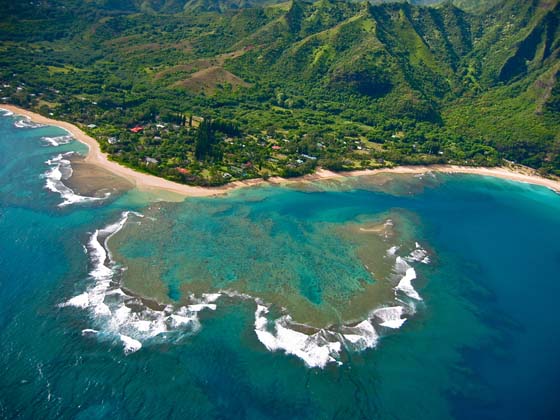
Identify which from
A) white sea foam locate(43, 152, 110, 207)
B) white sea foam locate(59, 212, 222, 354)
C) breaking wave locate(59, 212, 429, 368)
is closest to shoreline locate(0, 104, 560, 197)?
white sea foam locate(43, 152, 110, 207)

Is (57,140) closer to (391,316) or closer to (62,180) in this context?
(62,180)

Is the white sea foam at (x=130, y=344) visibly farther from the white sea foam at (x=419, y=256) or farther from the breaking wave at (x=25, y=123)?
the breaking wave at (x=25, y=123)

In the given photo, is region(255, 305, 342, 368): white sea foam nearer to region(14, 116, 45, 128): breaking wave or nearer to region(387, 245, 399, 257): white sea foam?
region(387, 245, 399, 257): white sea foam

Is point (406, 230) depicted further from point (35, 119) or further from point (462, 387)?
point (35, 119)

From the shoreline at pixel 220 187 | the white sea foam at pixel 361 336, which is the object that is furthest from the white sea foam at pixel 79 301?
the shoreline at pixel 220 187

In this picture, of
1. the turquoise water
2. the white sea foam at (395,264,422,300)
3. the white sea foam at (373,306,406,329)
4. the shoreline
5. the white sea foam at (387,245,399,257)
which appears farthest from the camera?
the shoreline
